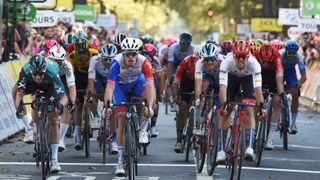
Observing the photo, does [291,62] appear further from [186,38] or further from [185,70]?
[185,70]

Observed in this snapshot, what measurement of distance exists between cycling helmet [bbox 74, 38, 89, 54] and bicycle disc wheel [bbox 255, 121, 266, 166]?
2.80 m

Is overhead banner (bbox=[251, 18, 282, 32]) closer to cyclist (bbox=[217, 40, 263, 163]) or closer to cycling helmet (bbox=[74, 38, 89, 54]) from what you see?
cycling helmet (bbox=[74, 38, 89, 54])

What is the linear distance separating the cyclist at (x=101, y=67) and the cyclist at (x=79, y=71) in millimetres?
212

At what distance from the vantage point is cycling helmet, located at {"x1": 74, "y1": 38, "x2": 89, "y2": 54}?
15828mm

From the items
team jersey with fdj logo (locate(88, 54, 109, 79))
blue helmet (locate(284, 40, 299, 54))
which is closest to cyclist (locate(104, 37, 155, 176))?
team jersey with fdj logo (locate(88, 54, 109, 79))

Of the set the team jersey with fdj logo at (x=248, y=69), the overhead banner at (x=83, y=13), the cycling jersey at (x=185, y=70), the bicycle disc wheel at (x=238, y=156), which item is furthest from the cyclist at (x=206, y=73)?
the overhead banner at (x=83, y=13)

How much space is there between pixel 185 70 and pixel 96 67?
136cm

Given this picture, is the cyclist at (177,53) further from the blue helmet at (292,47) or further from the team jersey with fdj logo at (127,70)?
the team jersey with fdj logo at (127,70)

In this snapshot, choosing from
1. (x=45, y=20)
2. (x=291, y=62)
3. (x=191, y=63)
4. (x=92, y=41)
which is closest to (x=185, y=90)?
(x=191, y=63)

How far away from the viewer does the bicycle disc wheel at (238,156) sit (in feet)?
39.5

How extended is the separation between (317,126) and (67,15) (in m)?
13.5

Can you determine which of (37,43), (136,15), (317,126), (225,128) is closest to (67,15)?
(37,43)

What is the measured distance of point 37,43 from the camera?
31.7m

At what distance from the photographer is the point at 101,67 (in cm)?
1600
